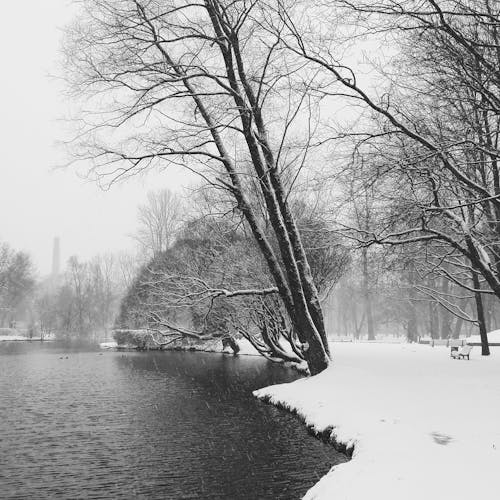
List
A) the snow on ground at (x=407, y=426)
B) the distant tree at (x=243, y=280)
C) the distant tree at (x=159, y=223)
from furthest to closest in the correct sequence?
the distant tree at (x=159, y=223), the distant tree at (x=243, y=280), the snow on ground at (x=407, y=426)

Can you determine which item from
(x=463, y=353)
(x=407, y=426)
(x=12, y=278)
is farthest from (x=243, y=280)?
(x=12, y=278)

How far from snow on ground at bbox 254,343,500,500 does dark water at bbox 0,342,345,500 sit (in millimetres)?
874

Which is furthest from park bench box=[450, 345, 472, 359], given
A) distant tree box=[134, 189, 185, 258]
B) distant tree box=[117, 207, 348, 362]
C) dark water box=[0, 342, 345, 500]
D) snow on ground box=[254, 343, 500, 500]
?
distant tree box=[134, 189, 185, 258]

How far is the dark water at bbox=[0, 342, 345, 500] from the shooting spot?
27.7 ft

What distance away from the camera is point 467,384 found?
13.5 metres

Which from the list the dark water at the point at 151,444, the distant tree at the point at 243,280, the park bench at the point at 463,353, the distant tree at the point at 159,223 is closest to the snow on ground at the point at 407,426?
the dark water at the point at 151,444

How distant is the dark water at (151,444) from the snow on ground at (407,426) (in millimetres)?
874

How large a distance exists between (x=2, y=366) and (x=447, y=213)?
84.4 feet

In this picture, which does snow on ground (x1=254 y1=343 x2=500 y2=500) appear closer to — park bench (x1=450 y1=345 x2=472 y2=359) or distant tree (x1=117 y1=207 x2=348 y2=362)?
park bench (x1=450 y1=345 x2=472 y2=359)

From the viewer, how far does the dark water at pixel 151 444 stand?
27.7 feet

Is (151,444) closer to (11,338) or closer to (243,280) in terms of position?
(243,280)

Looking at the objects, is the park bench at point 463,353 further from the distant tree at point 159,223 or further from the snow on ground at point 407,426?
the distant tree at point 159,223

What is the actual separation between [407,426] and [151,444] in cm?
573

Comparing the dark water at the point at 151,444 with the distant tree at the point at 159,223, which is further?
the distant tree at the point at 159,223
